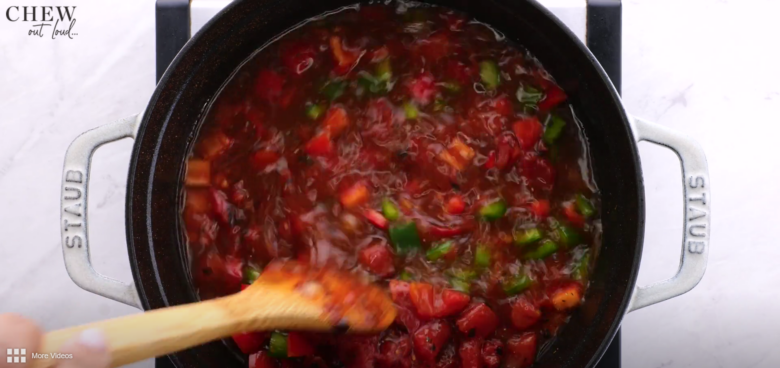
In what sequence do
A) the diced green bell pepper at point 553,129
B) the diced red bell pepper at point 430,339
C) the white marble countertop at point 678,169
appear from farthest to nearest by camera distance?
1. the white marble countertop at point 678,169
2. the diced green bell pepper at point 553,129
3. the diced red bell pepper at point 430,339

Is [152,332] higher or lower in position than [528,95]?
lower

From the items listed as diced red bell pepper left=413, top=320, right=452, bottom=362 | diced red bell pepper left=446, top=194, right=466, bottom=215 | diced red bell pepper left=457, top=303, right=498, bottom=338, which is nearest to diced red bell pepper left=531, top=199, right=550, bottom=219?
diced red bell pepper left=446, top=194, right=466, bottom=215

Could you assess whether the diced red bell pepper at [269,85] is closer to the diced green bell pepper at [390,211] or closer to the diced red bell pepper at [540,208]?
the diced green bell pepper at [390,211]

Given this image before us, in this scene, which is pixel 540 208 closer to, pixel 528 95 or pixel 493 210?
pixel 493 210

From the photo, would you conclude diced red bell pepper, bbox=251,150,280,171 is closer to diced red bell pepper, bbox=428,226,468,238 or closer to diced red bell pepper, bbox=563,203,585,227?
diced red bell pepper, bbox=428,226,468,238

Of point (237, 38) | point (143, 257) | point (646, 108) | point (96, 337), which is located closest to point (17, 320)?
point (96, 337)

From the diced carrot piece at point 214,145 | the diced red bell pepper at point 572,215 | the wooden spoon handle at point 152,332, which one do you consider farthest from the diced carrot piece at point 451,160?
the wooden spoon handle at point 152,332

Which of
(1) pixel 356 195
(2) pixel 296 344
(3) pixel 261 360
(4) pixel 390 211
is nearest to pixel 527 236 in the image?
(4) pixel 390 211

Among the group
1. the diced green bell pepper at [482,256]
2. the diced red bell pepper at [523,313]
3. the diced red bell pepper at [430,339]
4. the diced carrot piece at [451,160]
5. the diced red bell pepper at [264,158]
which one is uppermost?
the diced carrot piece at [451,160]

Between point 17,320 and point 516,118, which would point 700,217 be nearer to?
point 516,118
